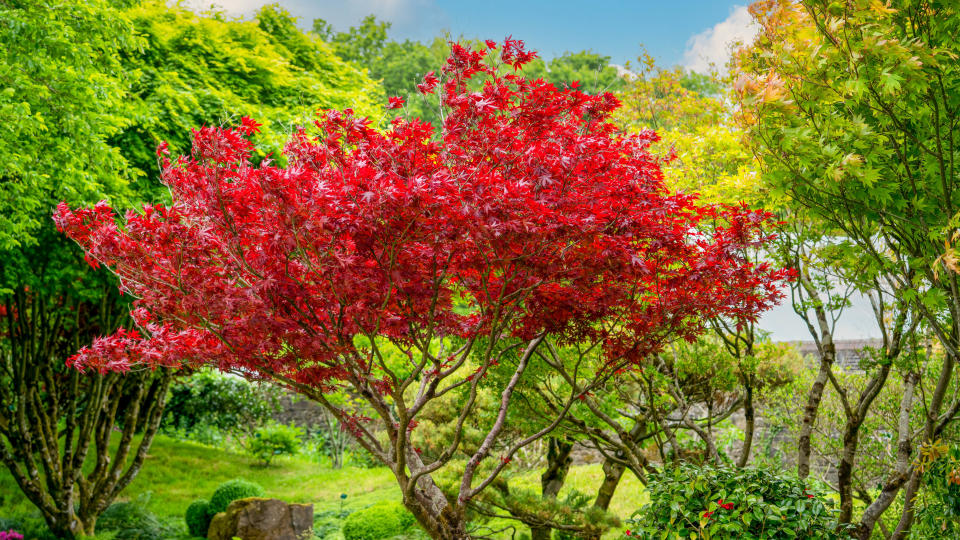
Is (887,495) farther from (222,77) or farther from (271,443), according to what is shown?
(271,443)

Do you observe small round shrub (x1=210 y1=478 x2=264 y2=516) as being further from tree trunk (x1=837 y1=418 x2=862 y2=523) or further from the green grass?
tree trunk (x1=837 y1=418 x2=862 y2=523)

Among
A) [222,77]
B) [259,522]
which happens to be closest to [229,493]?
[259,522]

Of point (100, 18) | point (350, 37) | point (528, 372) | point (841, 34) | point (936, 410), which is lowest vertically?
point (936, 410)

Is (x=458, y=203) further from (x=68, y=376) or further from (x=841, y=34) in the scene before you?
(x=68, y=376)

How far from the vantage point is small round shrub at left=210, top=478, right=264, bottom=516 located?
10.0 metres

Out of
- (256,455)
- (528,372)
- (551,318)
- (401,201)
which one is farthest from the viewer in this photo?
(256,455)

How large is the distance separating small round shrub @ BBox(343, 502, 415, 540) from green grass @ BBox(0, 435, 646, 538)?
2.07 meters

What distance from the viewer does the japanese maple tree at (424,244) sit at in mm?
3617

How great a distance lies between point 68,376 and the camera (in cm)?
1269

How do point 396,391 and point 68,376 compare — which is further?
point 68,376

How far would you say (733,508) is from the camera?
4.49 meters

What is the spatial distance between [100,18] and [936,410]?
809 cm

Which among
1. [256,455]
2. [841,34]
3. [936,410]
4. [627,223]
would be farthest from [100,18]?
[256,455]

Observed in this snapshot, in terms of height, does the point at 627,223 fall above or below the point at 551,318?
above
